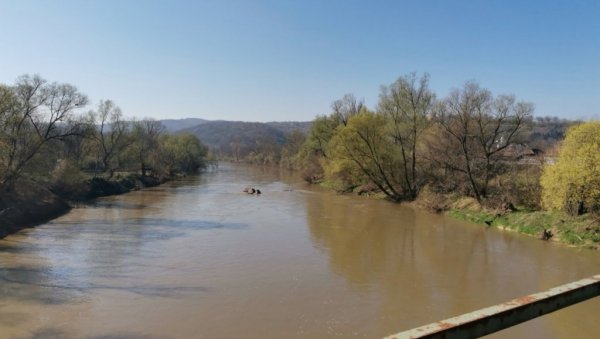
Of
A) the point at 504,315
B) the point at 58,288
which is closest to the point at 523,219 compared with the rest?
the point at 58,288

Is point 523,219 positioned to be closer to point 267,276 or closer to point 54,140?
point 267,276

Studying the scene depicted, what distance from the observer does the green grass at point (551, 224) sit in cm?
2175

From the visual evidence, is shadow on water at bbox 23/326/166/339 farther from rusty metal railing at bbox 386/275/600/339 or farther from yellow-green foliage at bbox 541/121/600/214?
yellow-green foliage at bbox 541/121/600/214

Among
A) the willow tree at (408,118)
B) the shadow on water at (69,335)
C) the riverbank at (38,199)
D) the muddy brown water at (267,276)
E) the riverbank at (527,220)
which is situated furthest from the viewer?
the willow tree at (408,118)

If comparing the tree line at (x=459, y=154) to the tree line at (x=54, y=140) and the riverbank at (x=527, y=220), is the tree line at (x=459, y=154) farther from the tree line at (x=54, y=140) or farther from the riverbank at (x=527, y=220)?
the tree line at (x=54, y=140)

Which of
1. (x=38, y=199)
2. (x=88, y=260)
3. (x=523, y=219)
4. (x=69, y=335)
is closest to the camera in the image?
(x=69, y=335)

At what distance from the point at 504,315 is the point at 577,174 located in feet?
72.7

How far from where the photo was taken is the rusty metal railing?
262 cm

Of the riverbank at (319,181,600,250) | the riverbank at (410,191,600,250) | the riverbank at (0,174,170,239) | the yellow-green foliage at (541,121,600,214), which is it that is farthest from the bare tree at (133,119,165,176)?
the yellow-green foliage at (541,121,600,214)

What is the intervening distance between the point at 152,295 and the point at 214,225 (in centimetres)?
1292

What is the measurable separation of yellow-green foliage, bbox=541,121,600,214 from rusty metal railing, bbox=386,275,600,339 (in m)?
21.2

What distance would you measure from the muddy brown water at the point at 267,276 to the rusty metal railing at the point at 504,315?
8956 millimetres

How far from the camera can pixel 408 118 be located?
3888cm

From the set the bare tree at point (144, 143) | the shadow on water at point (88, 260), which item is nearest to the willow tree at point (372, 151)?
the shadow on water at point (88, 260)
